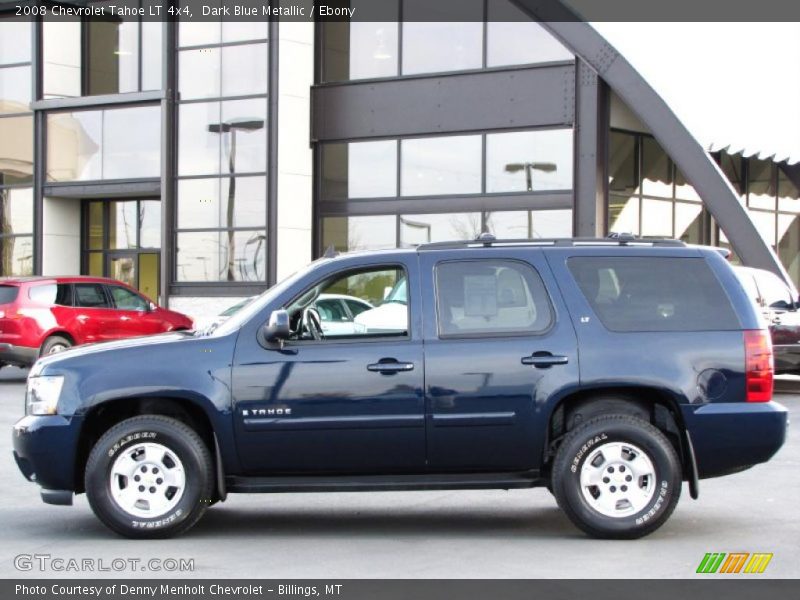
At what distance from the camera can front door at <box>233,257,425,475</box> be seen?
7473mm

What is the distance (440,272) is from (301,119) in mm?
22312

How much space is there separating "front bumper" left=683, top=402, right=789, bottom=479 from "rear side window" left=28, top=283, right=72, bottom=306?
567 inches

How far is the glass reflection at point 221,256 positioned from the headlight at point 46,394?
21.6m

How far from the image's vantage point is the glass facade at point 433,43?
89.6 ft

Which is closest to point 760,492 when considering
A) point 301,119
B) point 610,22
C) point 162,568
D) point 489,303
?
point 489,303

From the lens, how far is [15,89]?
33062mm

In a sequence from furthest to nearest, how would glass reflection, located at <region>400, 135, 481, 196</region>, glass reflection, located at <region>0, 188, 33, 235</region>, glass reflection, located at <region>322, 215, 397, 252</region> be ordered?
glass reflection, located at <region>0, 188, 33, 235</region> < glass reflection, located at <region>322, 215, 397, 252</region> < glass reflection, located at <region>400, 135, 481, 196</region>

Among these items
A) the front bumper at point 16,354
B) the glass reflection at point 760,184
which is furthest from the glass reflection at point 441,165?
the front bumper at point 16,354

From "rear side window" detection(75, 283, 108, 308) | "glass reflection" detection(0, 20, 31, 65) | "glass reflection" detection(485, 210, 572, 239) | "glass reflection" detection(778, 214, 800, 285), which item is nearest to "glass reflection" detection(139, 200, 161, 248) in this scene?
"glass reflection" detection(0, 20, 31, 65)

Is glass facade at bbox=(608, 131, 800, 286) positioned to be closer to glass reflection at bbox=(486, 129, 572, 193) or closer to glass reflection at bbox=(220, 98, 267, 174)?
glass reflection at bbox=(486, 129, 572, 193)

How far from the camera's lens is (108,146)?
31.7 meters

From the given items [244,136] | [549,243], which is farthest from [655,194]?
[549,243]

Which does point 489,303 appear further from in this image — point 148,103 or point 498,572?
point 148,103

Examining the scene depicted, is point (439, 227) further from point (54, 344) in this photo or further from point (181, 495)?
point (181, 495)
